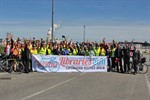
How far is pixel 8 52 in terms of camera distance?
2111 centimetres

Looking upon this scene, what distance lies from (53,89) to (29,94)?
1.61 meters

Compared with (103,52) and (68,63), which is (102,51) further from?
(68,63)

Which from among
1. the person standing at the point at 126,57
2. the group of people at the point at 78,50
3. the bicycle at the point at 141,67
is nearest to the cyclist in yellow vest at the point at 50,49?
the group of people at the point at 78,50

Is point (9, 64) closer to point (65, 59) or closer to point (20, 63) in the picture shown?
point (20, 63)

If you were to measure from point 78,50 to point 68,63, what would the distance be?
65.2 inches

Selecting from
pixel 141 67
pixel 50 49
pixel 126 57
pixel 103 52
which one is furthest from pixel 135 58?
pixel 50 49

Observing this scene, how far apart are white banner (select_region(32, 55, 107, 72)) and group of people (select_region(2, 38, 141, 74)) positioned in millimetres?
385

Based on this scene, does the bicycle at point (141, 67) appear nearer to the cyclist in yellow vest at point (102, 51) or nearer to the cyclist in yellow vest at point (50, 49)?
the cyclist in yellow vest at point (102, 51)

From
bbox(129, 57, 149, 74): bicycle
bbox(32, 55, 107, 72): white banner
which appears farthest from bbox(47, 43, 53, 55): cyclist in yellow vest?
bbox(129, 57, 149, 74): bicycle

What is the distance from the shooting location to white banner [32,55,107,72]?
21156 millimetres

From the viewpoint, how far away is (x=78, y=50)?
75.3 feet

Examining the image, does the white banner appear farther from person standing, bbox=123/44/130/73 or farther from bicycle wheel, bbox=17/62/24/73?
person standing, bbox=123/44/130/73

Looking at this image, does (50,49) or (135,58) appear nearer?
(135,58)

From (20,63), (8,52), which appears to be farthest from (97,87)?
(8,52)
